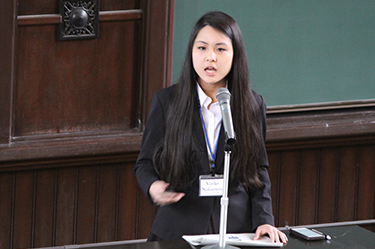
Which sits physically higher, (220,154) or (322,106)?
(322,106)

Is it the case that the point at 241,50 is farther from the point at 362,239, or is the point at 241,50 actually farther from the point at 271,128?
the point at 271,128

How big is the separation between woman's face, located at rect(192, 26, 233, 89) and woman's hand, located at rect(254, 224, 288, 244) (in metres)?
0.58

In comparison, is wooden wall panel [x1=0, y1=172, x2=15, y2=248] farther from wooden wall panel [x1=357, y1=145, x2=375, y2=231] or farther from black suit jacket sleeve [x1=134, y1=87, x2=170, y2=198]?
wooden wall panel [x1=357, y1=145, x2=375, y2=231]

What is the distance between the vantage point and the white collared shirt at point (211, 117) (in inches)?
105

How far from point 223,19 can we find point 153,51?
3.95 ft

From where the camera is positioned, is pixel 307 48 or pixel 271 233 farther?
pixel 307 48

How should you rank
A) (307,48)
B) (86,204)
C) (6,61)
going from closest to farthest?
(6,61), (86,204), (307,48)

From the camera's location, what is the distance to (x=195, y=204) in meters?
2.69

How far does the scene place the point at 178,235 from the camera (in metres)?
2.71

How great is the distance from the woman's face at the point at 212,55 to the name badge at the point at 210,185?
36 cm

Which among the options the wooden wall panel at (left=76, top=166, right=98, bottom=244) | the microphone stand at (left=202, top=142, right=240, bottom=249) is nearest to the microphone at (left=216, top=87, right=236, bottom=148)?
the microphone stand at (left=202, top=142, right=240, bottom=249)

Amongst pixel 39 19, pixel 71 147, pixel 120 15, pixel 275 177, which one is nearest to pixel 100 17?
pixel 120 15

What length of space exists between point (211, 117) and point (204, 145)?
0.11 m

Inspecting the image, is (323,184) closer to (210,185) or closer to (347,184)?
(347,184)
